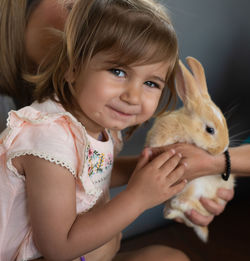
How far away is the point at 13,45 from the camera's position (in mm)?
880

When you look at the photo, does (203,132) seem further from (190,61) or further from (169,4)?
(169,4)

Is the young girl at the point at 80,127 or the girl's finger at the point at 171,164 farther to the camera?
the girl's finger at the point at 171,164

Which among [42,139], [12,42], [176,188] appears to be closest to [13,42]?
[12,42]

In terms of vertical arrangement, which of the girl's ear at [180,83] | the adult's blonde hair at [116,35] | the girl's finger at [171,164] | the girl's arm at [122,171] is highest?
the adult's blonde hair at [116,35]

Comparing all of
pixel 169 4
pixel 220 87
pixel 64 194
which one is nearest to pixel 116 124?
pixel 64 194

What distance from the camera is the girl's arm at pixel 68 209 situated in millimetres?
645

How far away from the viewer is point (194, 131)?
823mm

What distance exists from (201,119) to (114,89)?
248mm

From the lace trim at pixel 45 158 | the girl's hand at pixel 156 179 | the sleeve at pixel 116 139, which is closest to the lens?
the lace trim at pixel 45 158

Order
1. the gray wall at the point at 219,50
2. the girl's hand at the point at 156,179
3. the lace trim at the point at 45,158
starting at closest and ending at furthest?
1. the lace trim at the point at 45,158
2. the girl's hand at the point at 156,179
3. the gray wall at the point at 219,50

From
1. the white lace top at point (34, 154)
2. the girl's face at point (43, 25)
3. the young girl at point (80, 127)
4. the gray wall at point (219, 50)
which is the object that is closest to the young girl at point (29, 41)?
the girl's face at point (43, 25)

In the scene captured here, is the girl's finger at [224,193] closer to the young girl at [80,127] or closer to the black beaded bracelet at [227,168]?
the black beaded bracelet at [227,168]

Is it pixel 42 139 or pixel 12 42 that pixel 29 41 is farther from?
pixel 42 139

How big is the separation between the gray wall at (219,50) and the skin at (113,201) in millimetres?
536
